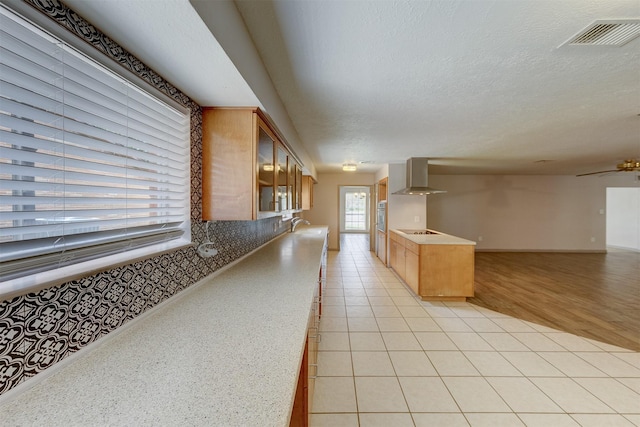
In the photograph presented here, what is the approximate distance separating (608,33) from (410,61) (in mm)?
1010

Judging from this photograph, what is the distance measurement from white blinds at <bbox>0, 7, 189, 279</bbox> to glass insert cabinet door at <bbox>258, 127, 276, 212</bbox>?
66 cm

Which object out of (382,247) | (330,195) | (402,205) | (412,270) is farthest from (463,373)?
(330,195)

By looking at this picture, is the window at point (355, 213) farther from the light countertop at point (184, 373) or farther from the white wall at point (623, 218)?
the light countertop at point (184, 373)

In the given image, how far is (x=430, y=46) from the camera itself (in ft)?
5.27

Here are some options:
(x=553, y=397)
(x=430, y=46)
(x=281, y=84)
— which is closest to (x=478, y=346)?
(x=553, y=397)

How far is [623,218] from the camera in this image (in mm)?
8727

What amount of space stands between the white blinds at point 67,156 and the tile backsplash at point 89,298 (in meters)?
0.09

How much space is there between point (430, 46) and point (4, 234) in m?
2.04

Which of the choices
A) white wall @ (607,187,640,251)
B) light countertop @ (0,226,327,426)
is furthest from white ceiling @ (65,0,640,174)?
white wall @ (607,187,640,251)

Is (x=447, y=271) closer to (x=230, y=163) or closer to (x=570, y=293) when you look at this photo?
(x=570, y=293)

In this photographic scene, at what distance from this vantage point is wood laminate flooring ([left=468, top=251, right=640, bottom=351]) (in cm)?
317

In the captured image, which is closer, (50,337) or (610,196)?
(50,337)

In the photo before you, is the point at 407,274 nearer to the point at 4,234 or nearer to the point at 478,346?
the point at 478,346

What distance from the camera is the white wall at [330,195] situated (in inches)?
314
